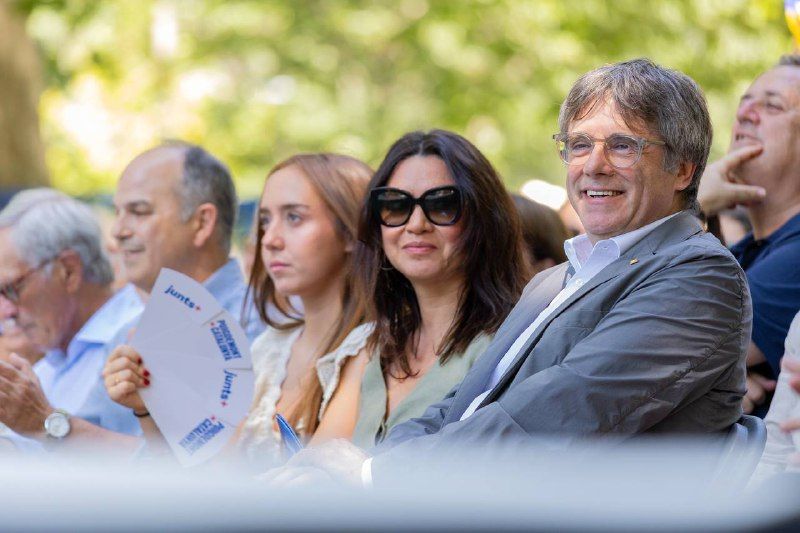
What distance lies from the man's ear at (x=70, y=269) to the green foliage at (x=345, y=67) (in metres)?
5.72

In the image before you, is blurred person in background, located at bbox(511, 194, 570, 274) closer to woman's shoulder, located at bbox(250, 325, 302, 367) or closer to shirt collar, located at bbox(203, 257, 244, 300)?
woman's shoulder, located at bbox(250, 325, 302, 367)

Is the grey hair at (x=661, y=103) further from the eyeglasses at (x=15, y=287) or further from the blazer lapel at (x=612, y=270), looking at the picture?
the eyeglasses at (x=15, y=287)

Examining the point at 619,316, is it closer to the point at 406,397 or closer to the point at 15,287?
the point at 406,397

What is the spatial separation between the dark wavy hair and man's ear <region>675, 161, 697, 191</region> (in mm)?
903

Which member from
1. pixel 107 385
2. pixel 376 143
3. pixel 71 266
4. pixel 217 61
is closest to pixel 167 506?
pixel 107 385

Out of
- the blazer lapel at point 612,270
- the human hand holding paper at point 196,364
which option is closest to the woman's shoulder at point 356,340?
the human hand holding paper at point 196,364

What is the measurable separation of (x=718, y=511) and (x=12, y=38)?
34.5ft

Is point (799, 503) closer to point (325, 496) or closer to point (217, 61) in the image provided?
point (325, 496)

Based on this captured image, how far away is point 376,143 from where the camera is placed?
16734 millimetres

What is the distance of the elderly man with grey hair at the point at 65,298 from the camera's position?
5059 mm

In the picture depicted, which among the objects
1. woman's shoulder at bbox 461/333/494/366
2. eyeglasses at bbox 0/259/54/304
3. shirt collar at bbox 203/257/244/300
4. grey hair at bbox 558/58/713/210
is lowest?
woman's shoulder at bbox 461/333/494/366

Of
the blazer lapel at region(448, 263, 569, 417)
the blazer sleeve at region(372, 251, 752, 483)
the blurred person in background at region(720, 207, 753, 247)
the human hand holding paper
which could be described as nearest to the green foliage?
the blurred person in background at region(720, 207, 753, 247)

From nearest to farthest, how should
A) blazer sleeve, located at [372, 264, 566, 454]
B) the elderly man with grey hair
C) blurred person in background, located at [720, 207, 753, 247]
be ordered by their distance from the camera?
blazer sleeve, located at [372, 264, 566, 454] < the elderly man with grey hair < blurred person in background, located at [720, 207, 753, 247]

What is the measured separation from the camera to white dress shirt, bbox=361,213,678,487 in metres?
2.85
